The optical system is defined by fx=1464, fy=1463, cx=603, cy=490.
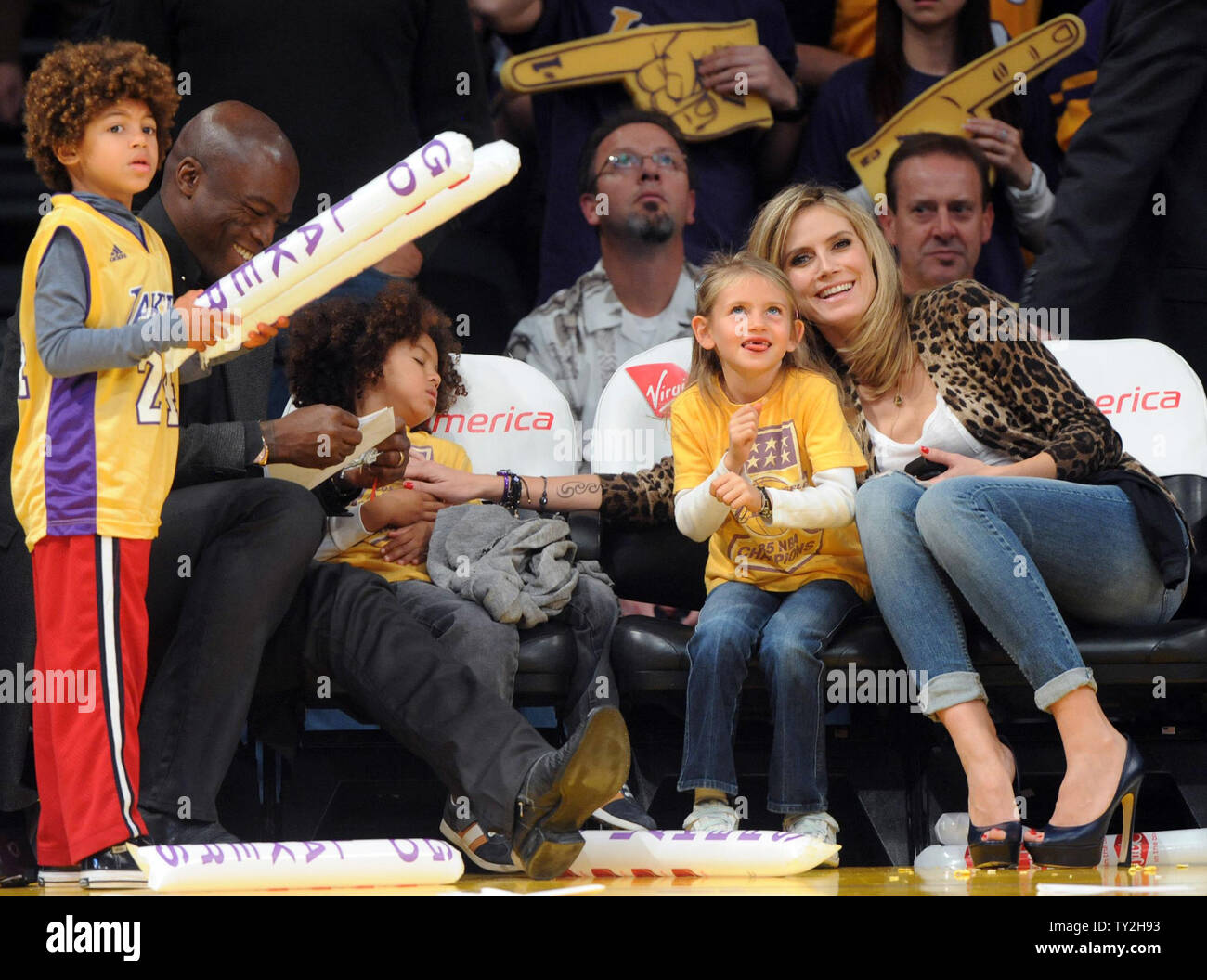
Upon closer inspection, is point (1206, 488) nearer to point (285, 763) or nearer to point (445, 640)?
point (445, 640)

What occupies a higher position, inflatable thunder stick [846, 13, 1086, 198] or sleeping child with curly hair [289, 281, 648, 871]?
inflatable thunder stick [846, 13, 1086, 198]

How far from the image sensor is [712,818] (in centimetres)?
232

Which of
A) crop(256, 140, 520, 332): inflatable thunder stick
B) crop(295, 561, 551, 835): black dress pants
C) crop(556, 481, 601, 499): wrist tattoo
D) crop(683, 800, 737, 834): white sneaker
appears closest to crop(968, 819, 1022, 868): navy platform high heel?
crop(683, 800, 737, 834): white sneaker

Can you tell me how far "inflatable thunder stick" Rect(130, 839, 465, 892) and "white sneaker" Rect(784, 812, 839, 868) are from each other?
558mm

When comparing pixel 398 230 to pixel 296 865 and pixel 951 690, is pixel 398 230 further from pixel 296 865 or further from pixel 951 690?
pixel 951 690

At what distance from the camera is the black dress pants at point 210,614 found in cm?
224

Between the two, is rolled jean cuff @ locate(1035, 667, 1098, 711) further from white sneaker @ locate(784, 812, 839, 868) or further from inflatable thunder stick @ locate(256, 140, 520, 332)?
inflatable thunder stick @ locate(256, 140, 520, 332)

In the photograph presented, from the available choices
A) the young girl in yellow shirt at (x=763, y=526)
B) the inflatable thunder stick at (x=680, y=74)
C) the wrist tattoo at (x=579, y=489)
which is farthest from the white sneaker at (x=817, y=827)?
the inflatable thunder stick at (x=680, y=74)

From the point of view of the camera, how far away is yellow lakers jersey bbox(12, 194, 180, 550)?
216 centimetres

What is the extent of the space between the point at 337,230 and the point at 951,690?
1.19m

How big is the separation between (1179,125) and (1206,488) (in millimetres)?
1180

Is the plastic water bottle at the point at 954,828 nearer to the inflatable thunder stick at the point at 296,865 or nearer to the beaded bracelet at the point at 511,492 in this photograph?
the inflatable thunder stick at the point at 296,865

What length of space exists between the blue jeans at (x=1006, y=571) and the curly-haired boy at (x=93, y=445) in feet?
3.83

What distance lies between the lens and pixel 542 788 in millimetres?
2055
